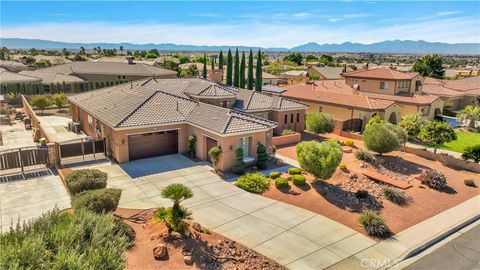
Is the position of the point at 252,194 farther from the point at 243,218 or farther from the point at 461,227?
the point at 461,227

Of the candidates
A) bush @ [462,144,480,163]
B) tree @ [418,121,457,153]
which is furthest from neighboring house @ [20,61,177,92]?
bush @ [462,144,480,163]

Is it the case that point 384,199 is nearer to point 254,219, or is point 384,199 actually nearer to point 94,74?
point 254,219

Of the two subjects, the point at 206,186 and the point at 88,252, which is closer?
the point at 88,252

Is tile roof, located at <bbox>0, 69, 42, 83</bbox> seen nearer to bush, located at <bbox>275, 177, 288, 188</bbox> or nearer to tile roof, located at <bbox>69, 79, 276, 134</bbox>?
tile roof, located at <bbox>69, 79, 276, 134</bbox>

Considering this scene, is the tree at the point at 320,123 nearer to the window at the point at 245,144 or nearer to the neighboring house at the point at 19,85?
the window at the point at 245,144

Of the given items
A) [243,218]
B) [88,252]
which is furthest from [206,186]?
[88,252]

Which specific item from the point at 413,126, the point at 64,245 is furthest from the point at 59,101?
the point at 413,126

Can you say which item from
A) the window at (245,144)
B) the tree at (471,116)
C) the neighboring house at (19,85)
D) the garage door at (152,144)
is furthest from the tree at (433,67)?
the neighboring house at (19,85)
